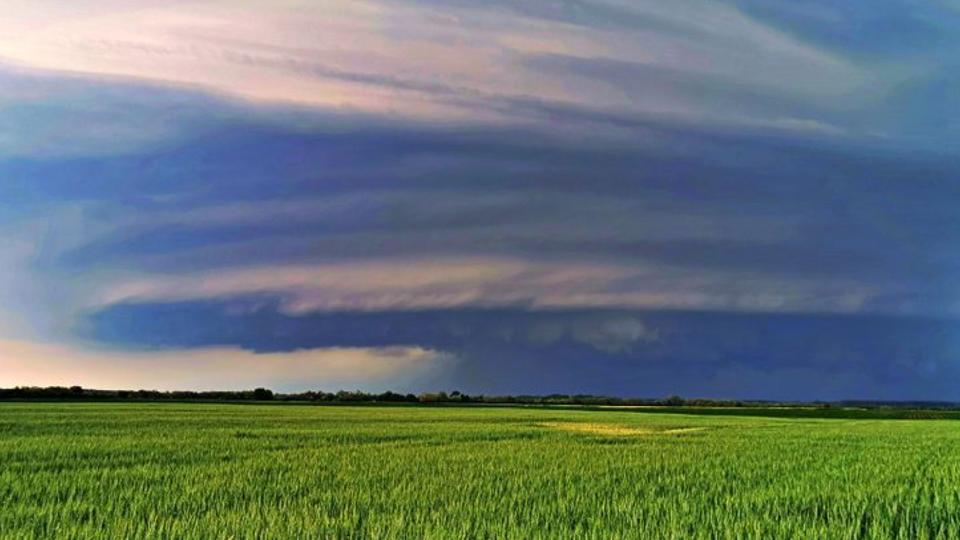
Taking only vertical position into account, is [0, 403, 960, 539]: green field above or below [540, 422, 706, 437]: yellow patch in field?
below

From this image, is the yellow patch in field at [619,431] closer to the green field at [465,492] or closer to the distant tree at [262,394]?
the green field at [465,492]

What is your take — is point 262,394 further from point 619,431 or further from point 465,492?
point 465,492

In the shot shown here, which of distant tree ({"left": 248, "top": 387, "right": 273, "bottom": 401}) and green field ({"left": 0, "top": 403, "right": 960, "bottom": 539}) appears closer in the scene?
green field ({"left": 0, "top": 403, "right": 960, "bottom": 539})

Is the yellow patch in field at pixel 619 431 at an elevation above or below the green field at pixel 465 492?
above

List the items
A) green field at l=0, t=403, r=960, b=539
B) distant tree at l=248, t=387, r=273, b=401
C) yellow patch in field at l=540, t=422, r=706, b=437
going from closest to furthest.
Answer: green field at l=0, t=403, r=960, b=539
yellow patch in field at l=540, t=422, r=706, b=437
distant tree at l=248, t=387, r=273, b=401

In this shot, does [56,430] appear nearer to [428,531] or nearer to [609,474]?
[609,474]

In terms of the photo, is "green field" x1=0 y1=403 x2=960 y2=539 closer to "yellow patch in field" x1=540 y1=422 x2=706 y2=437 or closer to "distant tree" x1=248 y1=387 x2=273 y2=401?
"yellow patch in field" x1=540 y1=422 x2=706 y2=437

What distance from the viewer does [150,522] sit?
884cm

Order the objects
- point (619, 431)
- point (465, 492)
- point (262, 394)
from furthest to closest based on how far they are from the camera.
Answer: point (262, 394)
point (619, 431)
point (465, 492)

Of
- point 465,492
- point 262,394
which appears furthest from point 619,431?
point 262,394

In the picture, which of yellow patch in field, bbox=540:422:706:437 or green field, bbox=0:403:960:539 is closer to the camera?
green field, bbox=0:403:960:539

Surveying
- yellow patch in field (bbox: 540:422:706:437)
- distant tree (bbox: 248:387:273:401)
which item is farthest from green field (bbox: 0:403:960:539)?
distant tree (bbox: 248:387:273:401)

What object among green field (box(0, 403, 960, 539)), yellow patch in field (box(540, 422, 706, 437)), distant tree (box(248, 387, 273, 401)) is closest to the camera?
green field (box(0, 403, 960, 539))

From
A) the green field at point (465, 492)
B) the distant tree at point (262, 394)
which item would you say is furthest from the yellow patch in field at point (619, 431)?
the distant tree at point (262, 394)
